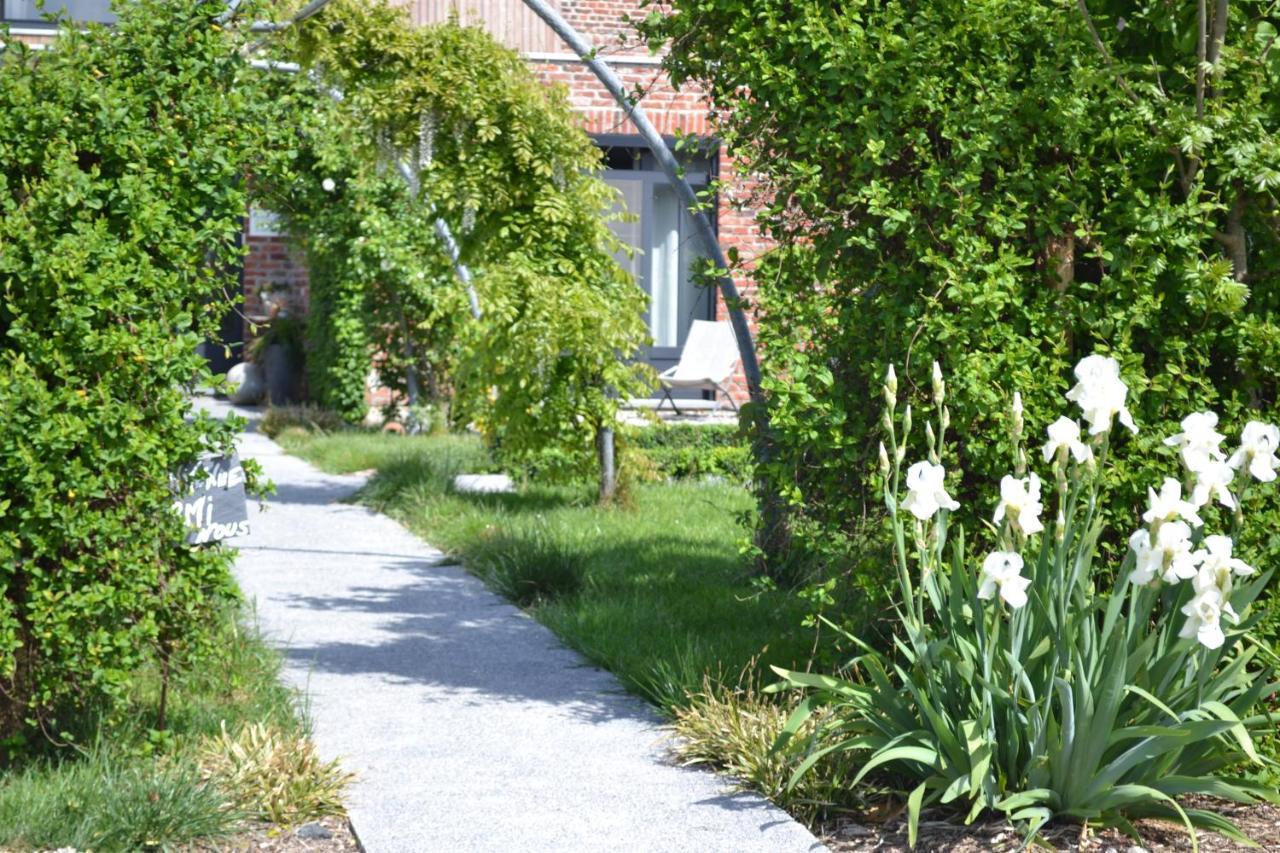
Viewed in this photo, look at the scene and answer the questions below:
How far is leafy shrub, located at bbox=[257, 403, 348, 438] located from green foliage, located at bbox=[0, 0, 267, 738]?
32.1 feet

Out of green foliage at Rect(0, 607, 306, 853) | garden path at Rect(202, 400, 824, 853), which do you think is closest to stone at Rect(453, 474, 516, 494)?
garden path at Rect(202, 400, 824, 853)

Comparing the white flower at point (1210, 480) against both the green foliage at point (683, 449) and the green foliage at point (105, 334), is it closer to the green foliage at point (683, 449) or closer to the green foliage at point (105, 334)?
the green foliage at point (105, 334)

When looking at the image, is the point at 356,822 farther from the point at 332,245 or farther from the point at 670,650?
the point at 332,245

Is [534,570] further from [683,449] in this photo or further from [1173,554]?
[683,449]

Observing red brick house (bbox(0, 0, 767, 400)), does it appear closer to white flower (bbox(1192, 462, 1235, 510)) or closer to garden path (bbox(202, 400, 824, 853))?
garden path (bbox(202, 400, 824, 853))

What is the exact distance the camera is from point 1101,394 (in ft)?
11.8

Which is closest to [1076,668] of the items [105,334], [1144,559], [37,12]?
[1144,559]

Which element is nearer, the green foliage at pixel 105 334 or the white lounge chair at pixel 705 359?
the green foliage at pixel 105 334

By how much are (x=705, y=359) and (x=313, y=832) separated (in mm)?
9701

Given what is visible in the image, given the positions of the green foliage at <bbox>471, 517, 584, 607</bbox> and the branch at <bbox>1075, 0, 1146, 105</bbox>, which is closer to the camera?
the branch at <bbox>1075, 0, 1146, 105</bbox>

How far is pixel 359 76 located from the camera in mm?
7973

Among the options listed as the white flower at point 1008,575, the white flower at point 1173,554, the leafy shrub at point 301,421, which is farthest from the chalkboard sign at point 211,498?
the leafy shrub at point 301,421

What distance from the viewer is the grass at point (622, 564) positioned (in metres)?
5.40

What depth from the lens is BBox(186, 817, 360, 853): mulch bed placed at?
12.7 feet
